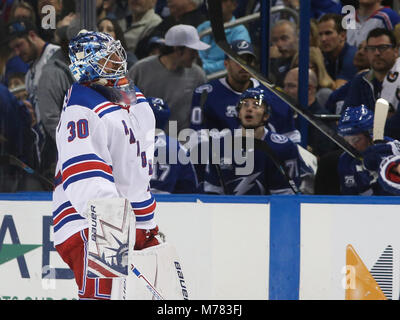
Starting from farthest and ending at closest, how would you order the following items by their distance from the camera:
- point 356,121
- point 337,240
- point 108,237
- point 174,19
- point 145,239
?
point 174,19 < point 356,121 < point 337,240 < point 145,239 < point 108,237

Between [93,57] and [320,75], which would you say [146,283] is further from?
[320,75]

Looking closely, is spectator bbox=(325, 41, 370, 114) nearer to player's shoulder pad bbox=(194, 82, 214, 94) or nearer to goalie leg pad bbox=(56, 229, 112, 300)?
player's shoulder pad bbox=(194, 82, 214, 94)

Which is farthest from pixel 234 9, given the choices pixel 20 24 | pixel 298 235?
pixel 298 235

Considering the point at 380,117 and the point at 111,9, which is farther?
the point at 111,9

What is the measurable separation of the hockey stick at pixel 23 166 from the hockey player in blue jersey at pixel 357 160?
5.55 feet

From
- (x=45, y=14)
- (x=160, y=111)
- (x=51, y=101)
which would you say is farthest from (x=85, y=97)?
(x=45, y=14)

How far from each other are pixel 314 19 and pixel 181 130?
1.26 meters

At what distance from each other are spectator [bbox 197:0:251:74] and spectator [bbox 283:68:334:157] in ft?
1.43

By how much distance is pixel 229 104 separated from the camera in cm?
516

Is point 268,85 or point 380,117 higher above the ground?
point 268,85

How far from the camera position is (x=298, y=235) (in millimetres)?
4359

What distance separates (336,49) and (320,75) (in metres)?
0.20

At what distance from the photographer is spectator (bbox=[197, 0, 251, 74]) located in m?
5.70

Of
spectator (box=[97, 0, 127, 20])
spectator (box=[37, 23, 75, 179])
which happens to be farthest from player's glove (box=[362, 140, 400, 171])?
spectator (box=[97, 0, 127, 20])
